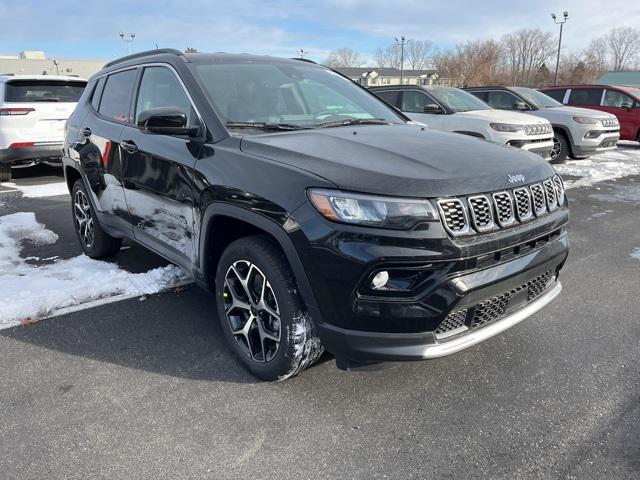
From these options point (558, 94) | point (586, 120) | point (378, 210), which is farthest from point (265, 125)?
point (558, 94)

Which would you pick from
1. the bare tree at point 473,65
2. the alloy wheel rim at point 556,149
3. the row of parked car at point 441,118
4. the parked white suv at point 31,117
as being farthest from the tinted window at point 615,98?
the bare tree at point 473,65

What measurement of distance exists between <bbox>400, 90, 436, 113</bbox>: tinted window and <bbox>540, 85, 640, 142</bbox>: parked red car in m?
6.66

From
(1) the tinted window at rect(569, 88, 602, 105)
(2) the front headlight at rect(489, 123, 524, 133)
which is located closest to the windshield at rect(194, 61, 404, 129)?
(2) the front headlight at rect(489, 123, 524, 133)

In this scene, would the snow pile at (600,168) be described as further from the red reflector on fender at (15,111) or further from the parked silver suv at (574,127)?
the red reflector on fender at (15,111)

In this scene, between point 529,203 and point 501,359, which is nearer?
point 529,203

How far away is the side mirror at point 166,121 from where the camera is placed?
2889 millimetres

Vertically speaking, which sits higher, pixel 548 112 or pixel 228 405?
pixel 548 112

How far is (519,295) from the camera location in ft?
8.31

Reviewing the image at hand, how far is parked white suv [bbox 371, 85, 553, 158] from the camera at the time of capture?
8648 millimetres

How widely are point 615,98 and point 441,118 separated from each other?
7746mm

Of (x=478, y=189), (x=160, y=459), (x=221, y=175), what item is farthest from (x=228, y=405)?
(x=478, y=189)

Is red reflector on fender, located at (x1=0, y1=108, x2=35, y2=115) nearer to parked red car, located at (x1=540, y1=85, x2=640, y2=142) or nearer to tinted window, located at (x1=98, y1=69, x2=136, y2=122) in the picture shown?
tinted window, located at (x1=98, y1=69, x2=136, y2=122)

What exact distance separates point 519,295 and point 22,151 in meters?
8.67

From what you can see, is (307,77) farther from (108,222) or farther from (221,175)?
(108,222)
